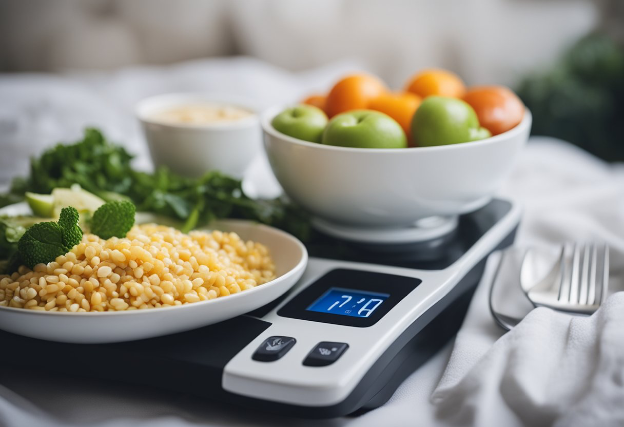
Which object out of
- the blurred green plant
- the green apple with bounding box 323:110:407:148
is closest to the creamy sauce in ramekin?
the green apple with bounding box 323:110:407:148

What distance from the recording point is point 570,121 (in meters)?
2.83

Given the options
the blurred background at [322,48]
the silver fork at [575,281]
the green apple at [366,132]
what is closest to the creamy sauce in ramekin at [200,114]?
the blurred background at [322,48]

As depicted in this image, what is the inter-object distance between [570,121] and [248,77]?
1.62m

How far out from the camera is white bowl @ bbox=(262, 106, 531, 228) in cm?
83

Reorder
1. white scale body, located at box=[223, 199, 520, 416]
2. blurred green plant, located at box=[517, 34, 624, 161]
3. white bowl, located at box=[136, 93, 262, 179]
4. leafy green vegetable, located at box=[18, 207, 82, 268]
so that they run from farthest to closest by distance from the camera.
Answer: blurred green plant, located at box=[517, 34, 624, 161]
white bowl, located at box=[136, 93, 262, 179]
leafy green vegetable, located at box=[18, 207, 82, 268]
white scale body, located at box=[223, 199, 520, 416]

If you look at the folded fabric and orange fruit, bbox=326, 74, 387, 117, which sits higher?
orange fruit, bbox=326, 74, 387, 117

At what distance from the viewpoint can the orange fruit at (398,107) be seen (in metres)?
0.92

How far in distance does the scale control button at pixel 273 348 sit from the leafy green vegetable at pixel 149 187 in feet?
1.02

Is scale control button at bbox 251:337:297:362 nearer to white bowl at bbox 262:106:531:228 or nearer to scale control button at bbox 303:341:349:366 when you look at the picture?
→ scale control button at bbox 303:341:349:366

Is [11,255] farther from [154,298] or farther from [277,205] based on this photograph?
[277,205]

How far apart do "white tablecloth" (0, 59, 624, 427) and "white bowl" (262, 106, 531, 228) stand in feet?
0.50

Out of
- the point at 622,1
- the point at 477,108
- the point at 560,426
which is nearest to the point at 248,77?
the point at 477,108

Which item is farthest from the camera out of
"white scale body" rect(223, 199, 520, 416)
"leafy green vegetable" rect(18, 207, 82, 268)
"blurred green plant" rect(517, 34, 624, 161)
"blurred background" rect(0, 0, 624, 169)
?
"blurred green plant" rect(517, 34, 624, 161)

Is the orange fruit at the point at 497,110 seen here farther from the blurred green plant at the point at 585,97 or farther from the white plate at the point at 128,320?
the blurred green plant at the point at 585,97
